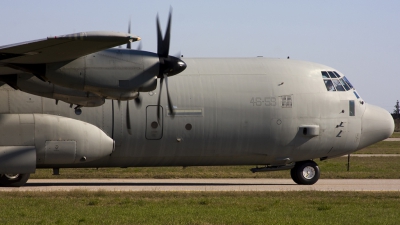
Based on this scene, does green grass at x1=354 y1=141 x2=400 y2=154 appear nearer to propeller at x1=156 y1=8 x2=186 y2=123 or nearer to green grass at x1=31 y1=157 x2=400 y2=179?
green grass at x1=31 y1=157 x2=400 y2=179

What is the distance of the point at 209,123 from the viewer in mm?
24922

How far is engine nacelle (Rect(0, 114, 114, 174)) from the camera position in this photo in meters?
22.7

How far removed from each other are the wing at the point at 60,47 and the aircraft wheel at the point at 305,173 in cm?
1277

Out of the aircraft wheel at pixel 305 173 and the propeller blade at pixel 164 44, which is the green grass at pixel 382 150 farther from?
the propeller blade at pixel 164 44

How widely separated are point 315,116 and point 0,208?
497 inches

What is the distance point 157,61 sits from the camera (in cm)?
1783

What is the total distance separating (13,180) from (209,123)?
7551 mm

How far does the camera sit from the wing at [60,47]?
14.9m

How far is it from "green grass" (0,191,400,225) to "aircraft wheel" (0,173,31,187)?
2520 millimetres

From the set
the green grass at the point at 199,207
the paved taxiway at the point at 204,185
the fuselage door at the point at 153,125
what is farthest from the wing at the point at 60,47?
the paved taxiway at the point at 204,185

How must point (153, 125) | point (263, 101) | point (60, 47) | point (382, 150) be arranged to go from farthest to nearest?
point (382, 150) < point (263, 101) < point (153, 125) < point (60, 47)

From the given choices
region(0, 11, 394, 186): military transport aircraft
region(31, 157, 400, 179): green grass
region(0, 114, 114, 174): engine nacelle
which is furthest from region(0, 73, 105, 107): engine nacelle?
region(31, 157, 400, 179): green grass

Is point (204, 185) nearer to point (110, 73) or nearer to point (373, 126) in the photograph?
point (373, 126)

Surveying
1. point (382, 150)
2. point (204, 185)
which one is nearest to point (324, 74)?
point (204, 185)
